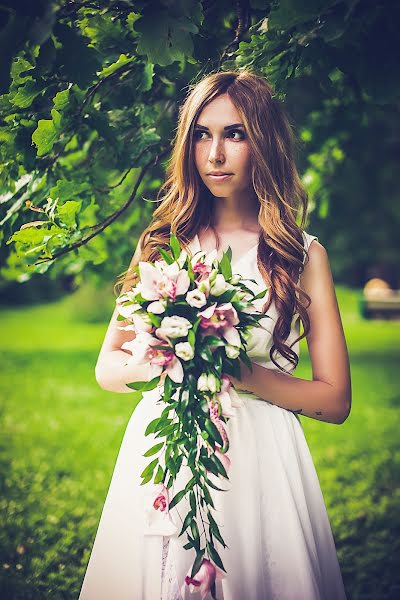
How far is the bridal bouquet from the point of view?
70.8 inches

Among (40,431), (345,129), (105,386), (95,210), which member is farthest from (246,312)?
(40,431)

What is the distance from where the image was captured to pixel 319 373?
7.51 feet

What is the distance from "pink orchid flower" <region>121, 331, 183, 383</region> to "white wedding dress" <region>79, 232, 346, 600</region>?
0.46 m

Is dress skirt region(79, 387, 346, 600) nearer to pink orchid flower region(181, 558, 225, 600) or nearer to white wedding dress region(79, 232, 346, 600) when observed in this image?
white wedding dress region(79, 232, 346, 600)

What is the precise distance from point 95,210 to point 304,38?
1.55m

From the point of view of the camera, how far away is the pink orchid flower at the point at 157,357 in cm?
180

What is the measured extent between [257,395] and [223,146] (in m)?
0.89

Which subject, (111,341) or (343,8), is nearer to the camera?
(343,8)

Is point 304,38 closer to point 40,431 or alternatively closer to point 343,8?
point 343,8

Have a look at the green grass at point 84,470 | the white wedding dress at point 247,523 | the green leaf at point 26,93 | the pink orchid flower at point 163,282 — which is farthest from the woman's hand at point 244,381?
the green grass at point 84,470

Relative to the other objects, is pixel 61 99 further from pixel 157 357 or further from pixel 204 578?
pixel 204 578

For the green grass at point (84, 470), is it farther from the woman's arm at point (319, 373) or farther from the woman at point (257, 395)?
the woman's arm at point (319, 373)

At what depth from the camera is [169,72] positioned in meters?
2.70

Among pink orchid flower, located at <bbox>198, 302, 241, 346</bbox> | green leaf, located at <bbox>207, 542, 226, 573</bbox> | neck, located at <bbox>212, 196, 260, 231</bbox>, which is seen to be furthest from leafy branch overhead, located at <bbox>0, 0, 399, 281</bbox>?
green leaf, located at <bbox>207, 542, 226, 573</bbox>
